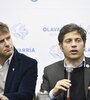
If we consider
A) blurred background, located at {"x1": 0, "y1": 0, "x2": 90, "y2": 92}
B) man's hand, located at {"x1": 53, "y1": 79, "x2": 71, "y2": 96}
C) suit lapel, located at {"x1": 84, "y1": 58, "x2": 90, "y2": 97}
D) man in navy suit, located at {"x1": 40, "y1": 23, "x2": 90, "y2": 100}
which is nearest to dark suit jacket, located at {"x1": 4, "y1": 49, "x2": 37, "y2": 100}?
man in navy suit, located at {"x1": 40, "y1": 23, "x2": 90, "y2": 100}

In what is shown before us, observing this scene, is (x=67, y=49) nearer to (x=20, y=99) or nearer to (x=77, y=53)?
(x=77, y=53)

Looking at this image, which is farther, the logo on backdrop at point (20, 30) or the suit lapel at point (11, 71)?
the logo on backdrop at point (20, 30)

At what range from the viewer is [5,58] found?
2.39 metres

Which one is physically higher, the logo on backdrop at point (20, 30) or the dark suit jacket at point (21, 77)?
the logo on backdrop at point (20, 30)

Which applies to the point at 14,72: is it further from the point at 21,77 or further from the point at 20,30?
the point at 20,30

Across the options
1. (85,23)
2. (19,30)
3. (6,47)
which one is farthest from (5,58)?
(85,23)

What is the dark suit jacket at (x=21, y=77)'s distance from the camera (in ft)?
7.55

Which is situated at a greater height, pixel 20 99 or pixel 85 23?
pixel 85 23

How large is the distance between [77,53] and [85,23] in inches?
40.4

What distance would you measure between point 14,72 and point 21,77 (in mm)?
67

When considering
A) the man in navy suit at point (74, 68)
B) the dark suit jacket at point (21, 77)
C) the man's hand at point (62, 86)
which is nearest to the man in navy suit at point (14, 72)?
the dark suit jacket at point (21, 77)

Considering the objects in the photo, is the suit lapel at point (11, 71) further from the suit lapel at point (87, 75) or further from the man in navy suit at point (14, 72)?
the suit lapel at point (87, 75)

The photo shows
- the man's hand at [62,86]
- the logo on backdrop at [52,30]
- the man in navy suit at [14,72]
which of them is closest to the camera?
the man's hand at [62,86]

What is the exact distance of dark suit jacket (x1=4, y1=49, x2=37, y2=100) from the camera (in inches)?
90.6
